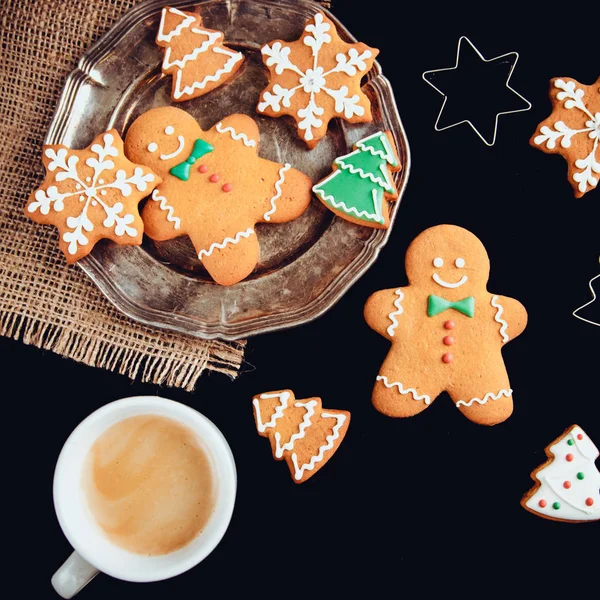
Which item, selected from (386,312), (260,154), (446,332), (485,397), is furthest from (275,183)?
(485,397)

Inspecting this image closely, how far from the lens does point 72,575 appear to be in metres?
1.06

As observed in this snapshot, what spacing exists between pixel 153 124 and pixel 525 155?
0.76 meters

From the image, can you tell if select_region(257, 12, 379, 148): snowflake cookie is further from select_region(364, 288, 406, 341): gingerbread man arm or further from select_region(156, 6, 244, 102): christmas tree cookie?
select_region(364, 288, 406, 341): gingerbread man arm

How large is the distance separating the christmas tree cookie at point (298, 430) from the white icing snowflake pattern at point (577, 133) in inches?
26.7

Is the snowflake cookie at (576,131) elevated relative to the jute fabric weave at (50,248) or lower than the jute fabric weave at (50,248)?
elevated

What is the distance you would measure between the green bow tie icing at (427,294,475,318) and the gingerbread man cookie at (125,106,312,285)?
31 centimetres

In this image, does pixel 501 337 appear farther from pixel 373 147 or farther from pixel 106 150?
pixel 106 150

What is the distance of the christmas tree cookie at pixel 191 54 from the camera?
3.67 feet

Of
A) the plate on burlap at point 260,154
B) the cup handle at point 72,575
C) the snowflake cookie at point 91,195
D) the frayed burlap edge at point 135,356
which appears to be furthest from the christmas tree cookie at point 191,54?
the cup handle at point 72,575

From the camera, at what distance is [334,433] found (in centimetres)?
114

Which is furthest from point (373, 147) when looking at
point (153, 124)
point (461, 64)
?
point (153, 124)

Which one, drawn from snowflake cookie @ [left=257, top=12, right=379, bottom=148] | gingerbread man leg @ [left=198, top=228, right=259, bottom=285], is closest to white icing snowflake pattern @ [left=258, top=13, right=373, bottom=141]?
snowflake cookie @ [left=257, top=12, right=379, bottom=148]

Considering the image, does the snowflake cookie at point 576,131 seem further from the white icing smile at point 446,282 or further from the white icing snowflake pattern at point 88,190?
the white icing snowflake pattern at point 88,190

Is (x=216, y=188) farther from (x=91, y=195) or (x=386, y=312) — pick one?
(x=386, y=312)
